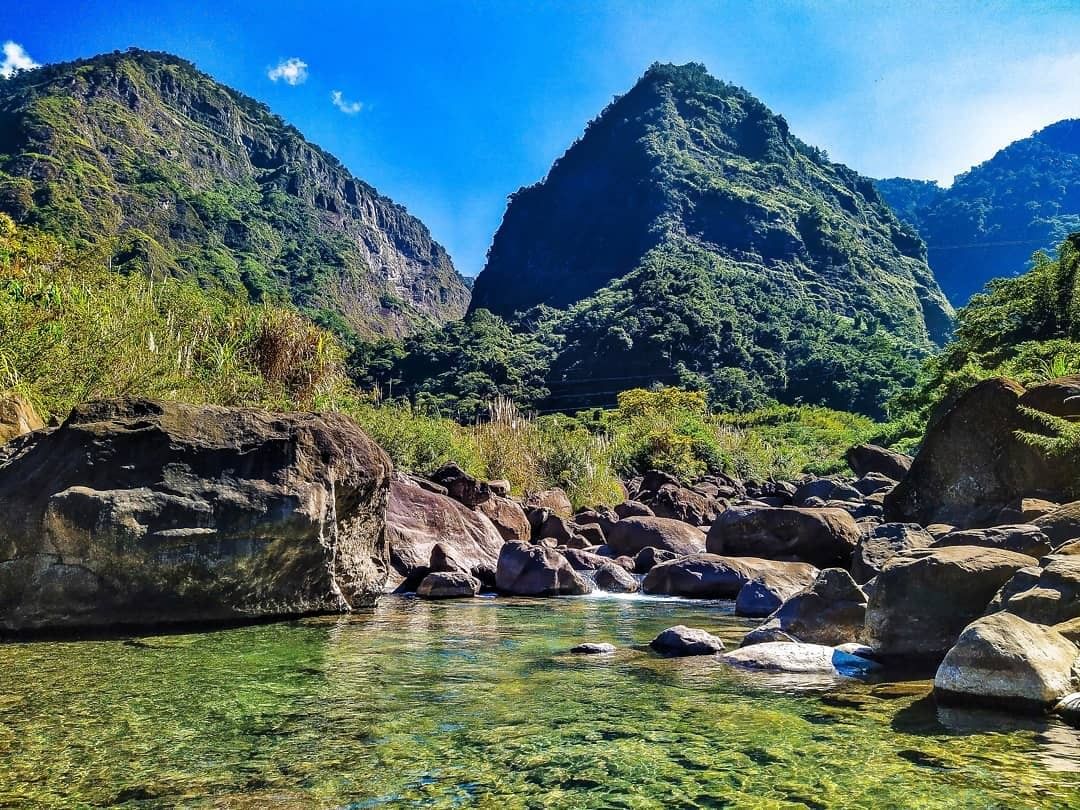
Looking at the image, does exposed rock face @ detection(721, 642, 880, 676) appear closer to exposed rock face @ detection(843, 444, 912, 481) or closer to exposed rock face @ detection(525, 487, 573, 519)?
exposed rock face @ detection(525, 487, 573, 519)

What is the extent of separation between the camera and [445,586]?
11.9 m

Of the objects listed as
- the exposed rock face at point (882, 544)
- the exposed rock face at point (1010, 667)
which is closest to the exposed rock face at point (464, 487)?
the exposed rock face at point (882, 544)

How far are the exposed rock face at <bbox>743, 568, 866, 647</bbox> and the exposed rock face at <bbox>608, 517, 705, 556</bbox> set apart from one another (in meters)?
8.83

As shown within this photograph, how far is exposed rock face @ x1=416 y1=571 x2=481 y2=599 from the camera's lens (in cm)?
1185

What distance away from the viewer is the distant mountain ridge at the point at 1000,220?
171 meters

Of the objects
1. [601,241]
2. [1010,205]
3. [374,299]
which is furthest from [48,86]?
[1010,205]

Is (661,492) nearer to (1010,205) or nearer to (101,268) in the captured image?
(101,268)

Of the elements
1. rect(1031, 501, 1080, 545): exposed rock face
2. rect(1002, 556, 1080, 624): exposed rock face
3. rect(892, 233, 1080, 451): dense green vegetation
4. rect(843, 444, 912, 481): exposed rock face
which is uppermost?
rect(892, 233, 1080, 451): dense green vegetation

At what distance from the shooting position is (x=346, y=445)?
9570 mm

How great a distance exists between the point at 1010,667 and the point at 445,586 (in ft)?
27.7

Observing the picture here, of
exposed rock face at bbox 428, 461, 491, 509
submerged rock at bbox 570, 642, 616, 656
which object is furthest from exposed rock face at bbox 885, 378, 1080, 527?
exposed rock face at bbox 428, 461, 491, 509

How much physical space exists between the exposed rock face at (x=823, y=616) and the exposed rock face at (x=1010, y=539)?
0.96 meters

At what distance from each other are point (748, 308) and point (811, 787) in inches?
3961

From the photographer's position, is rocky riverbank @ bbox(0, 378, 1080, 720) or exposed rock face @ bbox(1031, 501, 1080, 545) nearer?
rocky riverbank @ bbox(0, 378, 1080, 720)
